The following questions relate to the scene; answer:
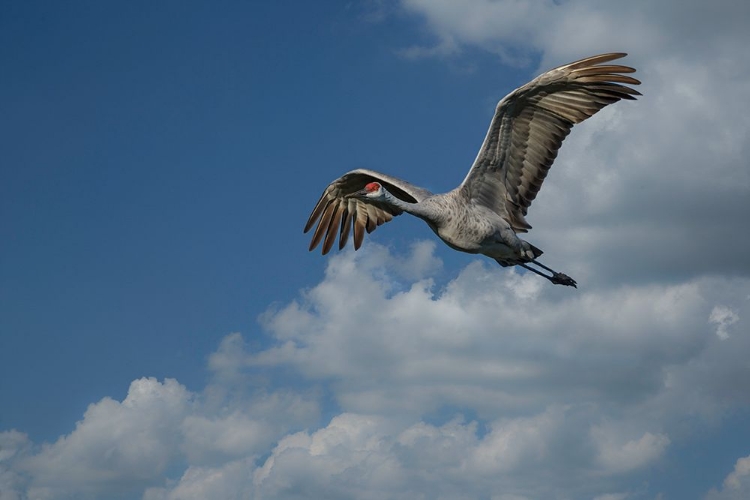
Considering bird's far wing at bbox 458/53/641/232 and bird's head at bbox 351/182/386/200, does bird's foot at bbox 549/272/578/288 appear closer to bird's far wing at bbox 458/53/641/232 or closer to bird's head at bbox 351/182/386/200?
bird's far wing at bbox 458/53/641/232

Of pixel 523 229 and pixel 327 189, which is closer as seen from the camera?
pixel 523 229

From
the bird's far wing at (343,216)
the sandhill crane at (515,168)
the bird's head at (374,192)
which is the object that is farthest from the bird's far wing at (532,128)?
the bird's far wing at (343,216)

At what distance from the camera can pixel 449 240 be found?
19547 mm

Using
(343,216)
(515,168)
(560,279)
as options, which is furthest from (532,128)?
(343,216)

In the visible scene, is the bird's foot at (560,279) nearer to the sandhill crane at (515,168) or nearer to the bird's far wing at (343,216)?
the sandhill crane at (515,168)

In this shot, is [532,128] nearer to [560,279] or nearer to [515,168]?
[515,168]

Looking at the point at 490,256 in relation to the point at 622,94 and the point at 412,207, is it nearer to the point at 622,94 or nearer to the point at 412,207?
the point at 412,207

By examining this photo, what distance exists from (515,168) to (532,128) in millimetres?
894

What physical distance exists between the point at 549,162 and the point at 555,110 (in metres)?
1.13

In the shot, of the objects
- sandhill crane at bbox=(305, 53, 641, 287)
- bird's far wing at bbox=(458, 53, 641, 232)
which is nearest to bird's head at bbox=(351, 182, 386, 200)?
sandhill crane at bbox=(305, 53, 641, 287)

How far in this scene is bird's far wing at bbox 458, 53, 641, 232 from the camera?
62.4 feet

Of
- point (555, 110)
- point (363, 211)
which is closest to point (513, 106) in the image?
point (555, 110)

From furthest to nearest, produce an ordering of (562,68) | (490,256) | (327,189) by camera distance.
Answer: (327,189), (490,256), (562,68)

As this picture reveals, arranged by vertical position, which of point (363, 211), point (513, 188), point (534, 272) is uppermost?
point (363, 211)
